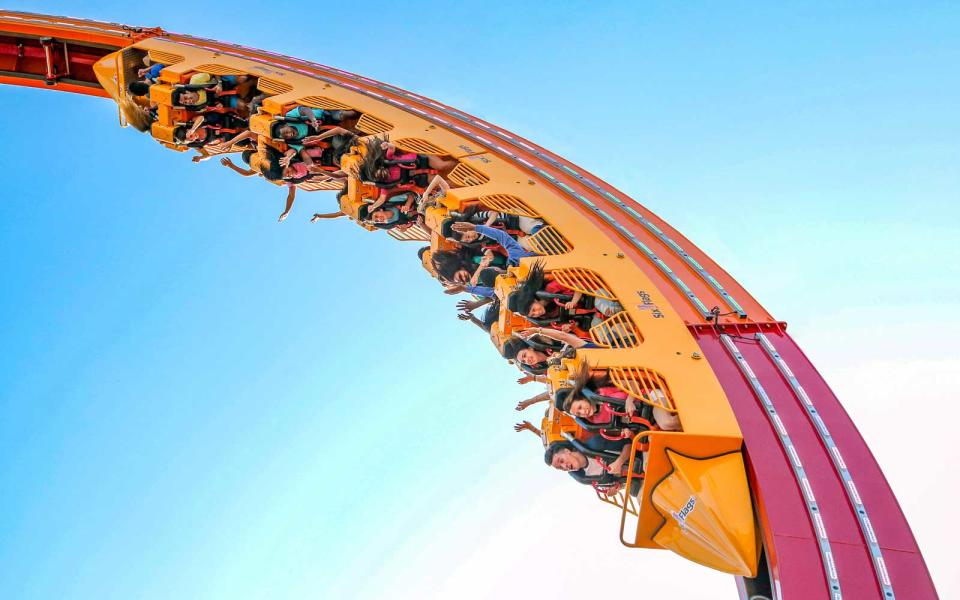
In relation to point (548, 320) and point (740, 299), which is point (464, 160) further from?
point (740, 299)

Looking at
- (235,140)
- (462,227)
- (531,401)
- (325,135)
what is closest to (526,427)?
(531,401)

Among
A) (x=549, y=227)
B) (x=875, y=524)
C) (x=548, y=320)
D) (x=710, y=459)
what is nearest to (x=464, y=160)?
(x=549, y=227)

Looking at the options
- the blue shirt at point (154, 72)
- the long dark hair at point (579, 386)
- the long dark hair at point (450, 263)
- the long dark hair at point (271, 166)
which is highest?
the blue shirt at point (154, 72)

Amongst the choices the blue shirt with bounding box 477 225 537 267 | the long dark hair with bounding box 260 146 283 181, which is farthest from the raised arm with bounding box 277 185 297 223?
the blue shirt with bounding box 477 225 537 267

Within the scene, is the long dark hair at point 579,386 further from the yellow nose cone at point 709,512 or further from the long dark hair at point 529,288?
the long dark hair at point 529,288

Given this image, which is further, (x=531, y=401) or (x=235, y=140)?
(x=235, y=140)

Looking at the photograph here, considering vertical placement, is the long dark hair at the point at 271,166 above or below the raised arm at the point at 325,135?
below

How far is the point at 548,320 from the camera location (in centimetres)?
802

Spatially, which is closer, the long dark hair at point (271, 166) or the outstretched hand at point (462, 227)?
the outstretched hand at point (462, 227)

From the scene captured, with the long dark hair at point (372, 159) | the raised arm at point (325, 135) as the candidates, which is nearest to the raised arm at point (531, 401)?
the long dark hair at point (372, 159)

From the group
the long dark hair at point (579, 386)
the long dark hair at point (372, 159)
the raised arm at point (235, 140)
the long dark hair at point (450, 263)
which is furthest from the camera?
the raised arm at point (235, 140)

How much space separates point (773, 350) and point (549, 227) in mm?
2587

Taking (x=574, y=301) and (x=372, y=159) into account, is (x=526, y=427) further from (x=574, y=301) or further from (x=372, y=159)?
(x=372, y=159)

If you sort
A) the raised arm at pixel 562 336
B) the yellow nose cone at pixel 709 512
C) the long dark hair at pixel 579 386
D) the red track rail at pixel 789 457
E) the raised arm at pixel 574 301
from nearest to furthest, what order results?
the red track rail at pixel 789 457 → the yellow nose cone at pixel 709 512 → the long dark hair at pixel 579 386 → the raised arm at pixel 562 336 → the raised arm at pixel 574 301
